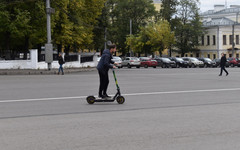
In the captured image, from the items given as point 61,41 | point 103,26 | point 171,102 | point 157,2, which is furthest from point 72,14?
point 157,2

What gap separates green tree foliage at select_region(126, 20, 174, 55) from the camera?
3467 inches

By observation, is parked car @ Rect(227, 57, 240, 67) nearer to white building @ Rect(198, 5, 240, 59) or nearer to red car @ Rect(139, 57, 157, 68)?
red car @ Rect(139, 57, 157, 68)

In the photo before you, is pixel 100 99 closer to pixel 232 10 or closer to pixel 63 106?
pixel 63 106

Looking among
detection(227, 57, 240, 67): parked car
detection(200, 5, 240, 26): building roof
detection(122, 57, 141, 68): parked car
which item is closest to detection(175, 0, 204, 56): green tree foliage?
detection(200, 5, 240, 26): building roof

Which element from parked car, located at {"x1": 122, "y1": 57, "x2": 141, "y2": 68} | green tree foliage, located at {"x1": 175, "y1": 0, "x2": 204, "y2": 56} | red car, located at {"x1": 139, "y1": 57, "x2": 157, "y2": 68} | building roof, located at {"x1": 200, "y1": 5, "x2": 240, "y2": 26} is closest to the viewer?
parked car, located at {"x1": 122, "y1": 57, "x2": 141, "y2": 68}

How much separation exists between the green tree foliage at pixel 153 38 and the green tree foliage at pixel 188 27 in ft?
10.2

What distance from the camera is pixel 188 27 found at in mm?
91625

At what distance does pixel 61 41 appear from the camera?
169 ft

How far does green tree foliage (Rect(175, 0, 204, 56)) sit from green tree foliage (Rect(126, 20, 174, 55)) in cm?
312

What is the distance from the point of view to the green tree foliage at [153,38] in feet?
289

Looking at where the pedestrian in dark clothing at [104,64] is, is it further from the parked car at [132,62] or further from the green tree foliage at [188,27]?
the green tree foliage at [188,27]

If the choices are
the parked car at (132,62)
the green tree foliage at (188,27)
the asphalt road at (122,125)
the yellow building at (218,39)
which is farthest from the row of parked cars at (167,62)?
the asphalt road at (122,125)

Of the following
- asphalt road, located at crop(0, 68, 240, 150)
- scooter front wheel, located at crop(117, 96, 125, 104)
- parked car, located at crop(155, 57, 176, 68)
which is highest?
parked car, located at crop(155, 57, 176, 68)

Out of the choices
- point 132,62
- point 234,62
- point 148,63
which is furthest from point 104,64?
point 234,62
